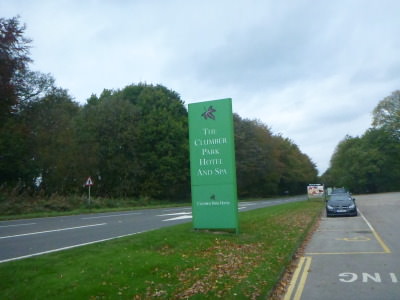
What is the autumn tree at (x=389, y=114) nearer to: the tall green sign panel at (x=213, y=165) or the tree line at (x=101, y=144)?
the tree line at (x=101, y=144)

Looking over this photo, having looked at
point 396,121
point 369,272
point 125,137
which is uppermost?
point 396,121

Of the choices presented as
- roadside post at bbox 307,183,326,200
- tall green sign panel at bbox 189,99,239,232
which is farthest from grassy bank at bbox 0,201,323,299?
roadside post at bbox 307,183,326,200

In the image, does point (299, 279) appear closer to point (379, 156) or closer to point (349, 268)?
point (349, 268)

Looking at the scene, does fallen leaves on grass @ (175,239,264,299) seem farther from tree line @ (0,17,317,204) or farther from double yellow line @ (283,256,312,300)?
tree line @ (0,17,317,204)

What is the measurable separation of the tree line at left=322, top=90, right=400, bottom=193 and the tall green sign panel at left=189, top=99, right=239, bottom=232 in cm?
6849

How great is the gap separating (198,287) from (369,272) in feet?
13.1

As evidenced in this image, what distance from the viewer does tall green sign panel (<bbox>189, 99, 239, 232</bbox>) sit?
14.1m

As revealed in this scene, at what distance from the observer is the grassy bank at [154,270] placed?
22.7 ft

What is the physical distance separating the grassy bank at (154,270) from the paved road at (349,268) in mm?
583

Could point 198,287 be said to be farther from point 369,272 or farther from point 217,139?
point 217,139

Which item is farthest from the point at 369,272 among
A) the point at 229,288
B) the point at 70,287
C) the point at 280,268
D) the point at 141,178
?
the point at 141,178

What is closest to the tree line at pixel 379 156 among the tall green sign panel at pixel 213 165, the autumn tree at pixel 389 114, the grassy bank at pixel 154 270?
the autumn tree at pixel 389 114

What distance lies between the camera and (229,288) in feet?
24.1

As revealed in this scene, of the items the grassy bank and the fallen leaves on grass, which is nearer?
the grassy bank
